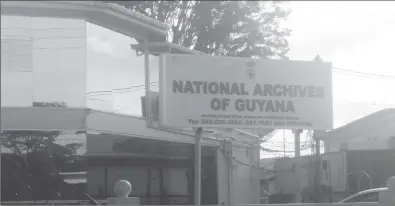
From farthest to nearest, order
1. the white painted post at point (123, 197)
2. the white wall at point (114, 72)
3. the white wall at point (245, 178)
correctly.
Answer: the white wall at point (245, 178) < the white wall at point (114, 72) < the white painted post at point (123, 197)

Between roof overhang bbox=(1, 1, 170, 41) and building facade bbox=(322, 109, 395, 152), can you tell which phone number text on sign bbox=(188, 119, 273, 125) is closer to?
roof overhang bbox=(1, 1, 170, 41)

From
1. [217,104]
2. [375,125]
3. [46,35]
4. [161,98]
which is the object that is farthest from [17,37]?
[375,125]

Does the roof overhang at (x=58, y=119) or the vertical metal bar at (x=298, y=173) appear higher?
the roof overhang at (x=58, y=119)

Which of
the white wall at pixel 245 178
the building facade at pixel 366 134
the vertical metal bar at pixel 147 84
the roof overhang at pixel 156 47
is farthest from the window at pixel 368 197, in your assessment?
the roof overhang at pixel 156 47

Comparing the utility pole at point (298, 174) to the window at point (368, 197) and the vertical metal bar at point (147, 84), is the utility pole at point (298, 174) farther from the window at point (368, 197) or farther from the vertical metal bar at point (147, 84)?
the vertical metal bar at point (147, 84)

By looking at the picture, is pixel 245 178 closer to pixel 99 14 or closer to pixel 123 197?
pixel 99 14

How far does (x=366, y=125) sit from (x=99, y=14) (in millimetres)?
7117

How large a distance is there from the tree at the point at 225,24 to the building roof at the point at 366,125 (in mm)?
2068

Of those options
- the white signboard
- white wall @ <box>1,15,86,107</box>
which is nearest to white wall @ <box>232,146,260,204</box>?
the white signboard

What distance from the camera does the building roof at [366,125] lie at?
14.7 m

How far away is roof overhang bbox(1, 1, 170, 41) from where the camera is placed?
1039cm

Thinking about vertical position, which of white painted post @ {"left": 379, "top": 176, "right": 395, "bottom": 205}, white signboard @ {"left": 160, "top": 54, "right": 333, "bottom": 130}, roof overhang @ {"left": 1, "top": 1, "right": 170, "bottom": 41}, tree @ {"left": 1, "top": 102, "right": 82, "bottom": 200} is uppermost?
roof overhang @ {"left": 1, "top": 1, "right": 170, "bottom": 41}

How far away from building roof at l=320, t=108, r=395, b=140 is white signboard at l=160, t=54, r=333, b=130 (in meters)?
2.54

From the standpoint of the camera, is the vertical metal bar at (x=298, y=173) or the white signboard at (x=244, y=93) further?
the vertical metal bar at (x=298, y=173)
